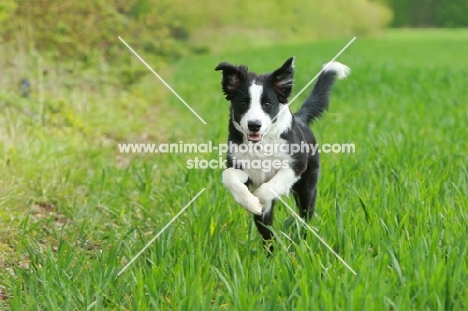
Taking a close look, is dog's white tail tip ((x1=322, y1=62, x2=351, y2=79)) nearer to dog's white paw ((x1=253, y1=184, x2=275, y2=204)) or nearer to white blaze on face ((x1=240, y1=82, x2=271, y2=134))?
white blaze on face ((x1=240, y1=82, x2=271, y2=134))

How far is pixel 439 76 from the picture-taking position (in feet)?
43.9

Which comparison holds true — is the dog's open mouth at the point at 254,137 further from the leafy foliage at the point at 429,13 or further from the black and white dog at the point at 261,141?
the leafy foliage at the point at 429,13

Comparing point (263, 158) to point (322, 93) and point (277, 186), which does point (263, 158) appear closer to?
point (277, 186)

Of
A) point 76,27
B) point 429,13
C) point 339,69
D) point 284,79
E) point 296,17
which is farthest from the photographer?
point 429,13

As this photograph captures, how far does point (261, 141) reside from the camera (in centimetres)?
367

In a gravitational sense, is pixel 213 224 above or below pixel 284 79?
below

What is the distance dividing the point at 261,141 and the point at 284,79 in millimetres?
347

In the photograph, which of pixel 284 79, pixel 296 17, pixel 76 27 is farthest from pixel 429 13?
pixel 284 79

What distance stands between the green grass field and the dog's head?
58 centimetres

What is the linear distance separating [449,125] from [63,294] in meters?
5.38

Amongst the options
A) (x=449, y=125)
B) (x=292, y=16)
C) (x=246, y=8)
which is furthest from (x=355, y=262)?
(x=292, y=16)

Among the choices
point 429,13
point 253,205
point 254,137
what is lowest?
point 253,205

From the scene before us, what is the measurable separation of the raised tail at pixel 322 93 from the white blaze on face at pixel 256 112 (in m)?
0.94

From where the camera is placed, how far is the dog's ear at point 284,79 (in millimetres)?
3586
